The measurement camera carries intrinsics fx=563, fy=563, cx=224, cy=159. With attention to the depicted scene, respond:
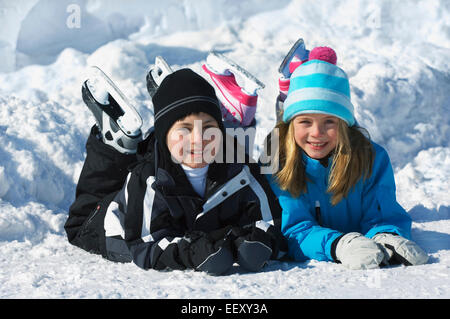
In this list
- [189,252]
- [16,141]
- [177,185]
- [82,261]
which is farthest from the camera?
[16,141]

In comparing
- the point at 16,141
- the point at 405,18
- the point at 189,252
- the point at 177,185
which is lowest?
the point at 189,252

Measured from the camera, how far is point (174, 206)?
249 cm

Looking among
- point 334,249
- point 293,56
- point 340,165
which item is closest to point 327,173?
point 340,165

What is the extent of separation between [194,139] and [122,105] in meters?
0.62

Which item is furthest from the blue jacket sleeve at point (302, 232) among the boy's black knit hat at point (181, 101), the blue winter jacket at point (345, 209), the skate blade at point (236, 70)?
the skate blade at point (236, 70)

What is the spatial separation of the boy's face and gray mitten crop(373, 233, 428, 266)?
84cm

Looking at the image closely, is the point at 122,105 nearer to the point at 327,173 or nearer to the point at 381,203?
the point at 327,173

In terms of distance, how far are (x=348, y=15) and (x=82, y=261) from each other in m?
5.87

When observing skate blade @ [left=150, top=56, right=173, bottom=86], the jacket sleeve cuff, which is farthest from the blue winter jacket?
skate blade @ [left=150, top=56, right=173, bottom=86]

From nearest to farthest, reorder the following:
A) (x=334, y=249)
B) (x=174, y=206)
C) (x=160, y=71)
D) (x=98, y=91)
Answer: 1. (x=334, y=249)
2. (x=174, y=206)
3. (x=98, y=91)
4. (x=160, y=71)

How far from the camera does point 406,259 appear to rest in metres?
2.30

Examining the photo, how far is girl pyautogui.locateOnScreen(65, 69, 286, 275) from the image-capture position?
232 centimetres

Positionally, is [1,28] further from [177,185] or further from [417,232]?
[417,232]
